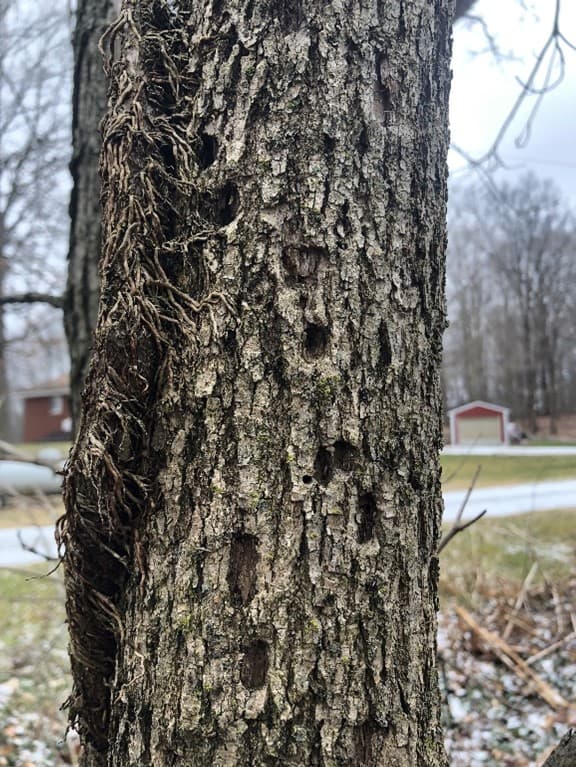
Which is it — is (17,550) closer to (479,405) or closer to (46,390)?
(479,405)

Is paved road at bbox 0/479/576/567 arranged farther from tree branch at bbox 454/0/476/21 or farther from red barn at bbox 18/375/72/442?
red barn at bbox 18/375/72/442

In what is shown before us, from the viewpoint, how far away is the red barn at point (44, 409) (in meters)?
25.6

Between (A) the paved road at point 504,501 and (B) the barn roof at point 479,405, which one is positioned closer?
(B) the barn roof at point 479,405

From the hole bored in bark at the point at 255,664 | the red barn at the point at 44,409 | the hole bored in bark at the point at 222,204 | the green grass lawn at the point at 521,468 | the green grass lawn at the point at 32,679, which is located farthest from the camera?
the red barn at the point at 44,409

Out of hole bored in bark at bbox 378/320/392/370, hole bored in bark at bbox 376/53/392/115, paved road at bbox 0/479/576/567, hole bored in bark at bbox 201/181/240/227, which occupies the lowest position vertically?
paved road at bbox 0/479/576/567

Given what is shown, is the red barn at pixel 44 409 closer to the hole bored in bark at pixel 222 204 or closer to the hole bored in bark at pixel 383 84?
the hole bored in bark at pixel 222 204

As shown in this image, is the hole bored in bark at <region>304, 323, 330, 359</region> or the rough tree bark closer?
the hole bored in bark at <region>304, 323, 330, 359</region>

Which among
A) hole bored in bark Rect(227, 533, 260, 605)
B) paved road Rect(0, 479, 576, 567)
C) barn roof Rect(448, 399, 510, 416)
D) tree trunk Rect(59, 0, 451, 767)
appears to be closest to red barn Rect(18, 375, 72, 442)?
paved road Rect(0, 479, 576, 567)

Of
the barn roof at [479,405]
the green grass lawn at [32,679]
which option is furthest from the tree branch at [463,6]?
the barn roof at [479,405]

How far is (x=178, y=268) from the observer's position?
1080mm

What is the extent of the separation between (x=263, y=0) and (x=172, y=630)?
1041mm

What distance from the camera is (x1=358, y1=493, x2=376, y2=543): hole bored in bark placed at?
98 cm

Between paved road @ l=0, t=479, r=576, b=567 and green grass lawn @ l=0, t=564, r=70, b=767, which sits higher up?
paved road @ l=0, t=479, r=576, b=567

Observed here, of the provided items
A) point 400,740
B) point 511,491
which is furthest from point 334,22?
point 511,491
